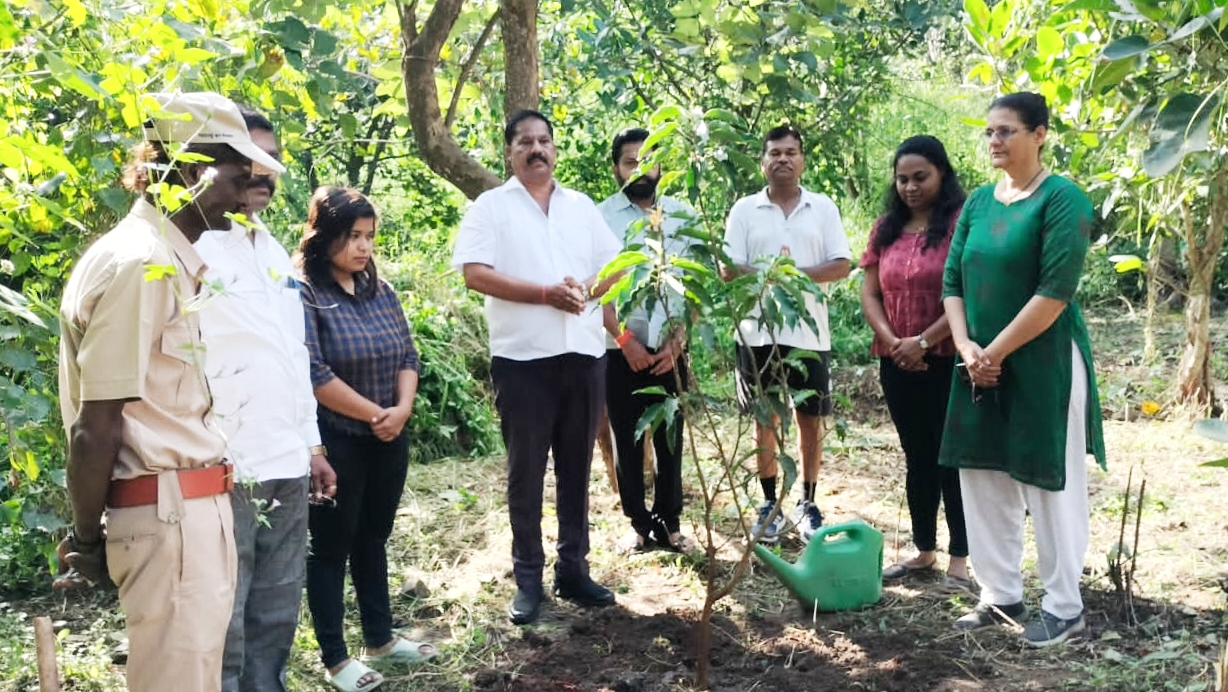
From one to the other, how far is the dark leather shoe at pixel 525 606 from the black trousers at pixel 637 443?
720 mm

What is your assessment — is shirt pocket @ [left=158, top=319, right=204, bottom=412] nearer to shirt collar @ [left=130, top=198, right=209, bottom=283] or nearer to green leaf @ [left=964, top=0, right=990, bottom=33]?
shirt collar @ [left=130, top=198, right=209, bottom=283]

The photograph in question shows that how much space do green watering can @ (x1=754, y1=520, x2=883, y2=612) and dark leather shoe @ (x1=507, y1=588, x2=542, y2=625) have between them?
0.84 metres

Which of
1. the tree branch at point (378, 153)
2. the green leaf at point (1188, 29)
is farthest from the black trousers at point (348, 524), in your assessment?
the tree branch at point (378, 153)

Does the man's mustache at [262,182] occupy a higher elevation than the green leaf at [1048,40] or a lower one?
lower

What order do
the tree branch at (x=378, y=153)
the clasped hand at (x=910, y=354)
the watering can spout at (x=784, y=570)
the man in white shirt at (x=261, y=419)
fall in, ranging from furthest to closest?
the tree branch at (x=378, y=153)
the clasped hand at (x=910, y=354)
the watering can spout at (x=784, y=570)
the man in white shirt at (x=261, y=419)

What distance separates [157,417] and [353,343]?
4.07 feet

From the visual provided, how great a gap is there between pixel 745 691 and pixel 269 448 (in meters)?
1.59

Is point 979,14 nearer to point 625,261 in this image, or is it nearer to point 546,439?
point 625,261

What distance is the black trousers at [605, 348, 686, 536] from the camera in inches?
188

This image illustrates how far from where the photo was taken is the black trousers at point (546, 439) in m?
4.16

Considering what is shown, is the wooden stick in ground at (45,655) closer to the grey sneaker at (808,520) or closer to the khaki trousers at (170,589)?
the khaki trousers at (170,589)

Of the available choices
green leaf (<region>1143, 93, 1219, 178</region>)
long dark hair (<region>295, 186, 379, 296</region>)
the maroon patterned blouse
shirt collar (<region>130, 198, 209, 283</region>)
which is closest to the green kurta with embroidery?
the maroon patterned blouse

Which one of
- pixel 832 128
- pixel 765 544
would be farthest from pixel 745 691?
pixel 832 128

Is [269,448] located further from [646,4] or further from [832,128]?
[832,128]
